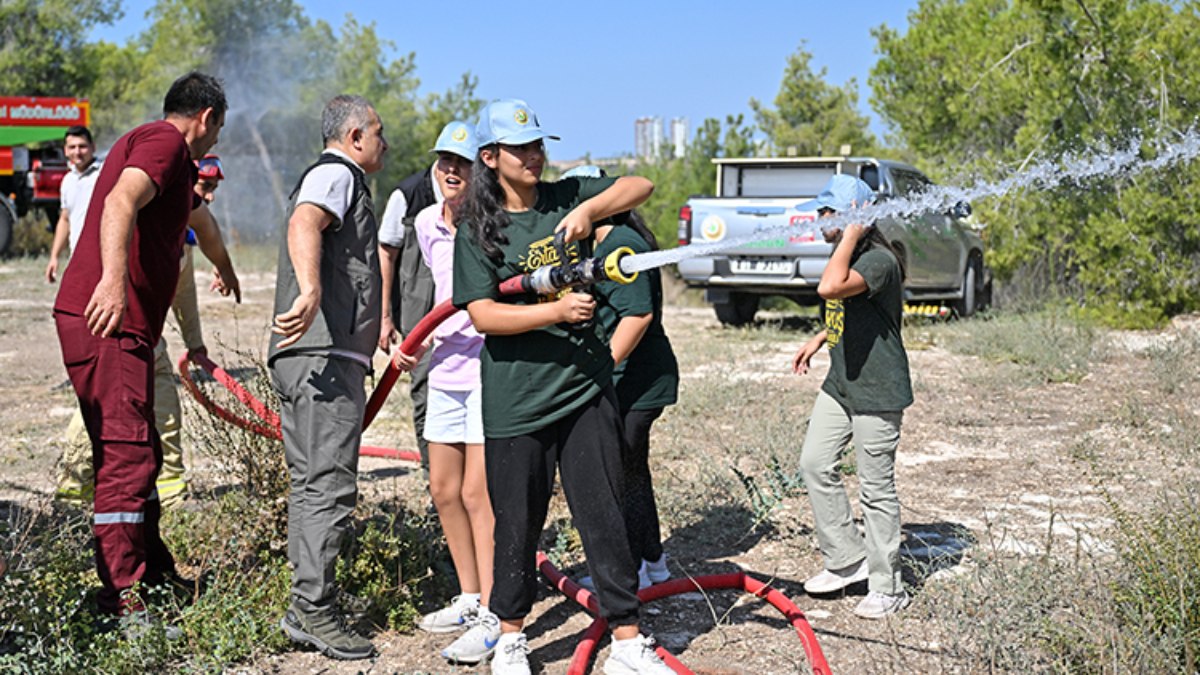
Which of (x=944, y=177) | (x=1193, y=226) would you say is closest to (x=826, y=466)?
(x=1193, y=226)

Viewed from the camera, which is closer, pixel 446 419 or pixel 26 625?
pixel 26 625

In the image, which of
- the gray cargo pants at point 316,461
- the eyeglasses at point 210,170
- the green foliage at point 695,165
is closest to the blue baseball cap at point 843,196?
the gray cargo pants at point 316,461

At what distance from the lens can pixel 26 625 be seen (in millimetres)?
3996

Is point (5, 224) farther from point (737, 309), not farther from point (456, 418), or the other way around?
point (456, 418)

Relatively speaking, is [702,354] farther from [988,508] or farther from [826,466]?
[826,466]

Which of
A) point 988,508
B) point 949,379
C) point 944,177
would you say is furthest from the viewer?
point 944,177

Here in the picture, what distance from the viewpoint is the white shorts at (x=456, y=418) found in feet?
14.4

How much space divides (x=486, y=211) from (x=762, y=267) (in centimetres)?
930

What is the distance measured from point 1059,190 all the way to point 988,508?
325 inches

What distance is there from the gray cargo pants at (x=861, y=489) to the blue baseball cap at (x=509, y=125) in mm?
1737

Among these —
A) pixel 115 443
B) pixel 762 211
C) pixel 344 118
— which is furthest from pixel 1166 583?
pixel 762 211

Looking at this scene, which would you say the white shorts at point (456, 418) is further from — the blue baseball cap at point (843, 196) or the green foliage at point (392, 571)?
the blue baseball cap at point (843, 196)

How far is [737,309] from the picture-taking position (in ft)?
46.8

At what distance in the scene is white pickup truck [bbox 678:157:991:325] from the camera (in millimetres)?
12516
